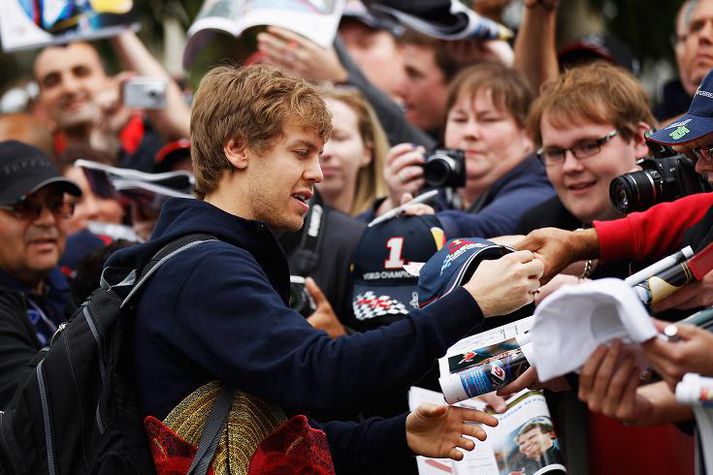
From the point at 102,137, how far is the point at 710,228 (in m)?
5.68

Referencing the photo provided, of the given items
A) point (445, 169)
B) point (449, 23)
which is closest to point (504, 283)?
point (445, 169)

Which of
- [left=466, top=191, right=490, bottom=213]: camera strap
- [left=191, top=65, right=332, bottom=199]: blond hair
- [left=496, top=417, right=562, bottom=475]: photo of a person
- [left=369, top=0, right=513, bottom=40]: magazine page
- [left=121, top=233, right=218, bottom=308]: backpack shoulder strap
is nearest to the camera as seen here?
[left=121, top=233, right=218, bottom=308]: backpack shoulder strap

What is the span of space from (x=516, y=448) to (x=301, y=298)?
3.72 feet

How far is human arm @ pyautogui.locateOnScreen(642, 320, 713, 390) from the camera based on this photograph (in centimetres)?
276

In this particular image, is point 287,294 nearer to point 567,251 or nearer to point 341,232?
point 567,251

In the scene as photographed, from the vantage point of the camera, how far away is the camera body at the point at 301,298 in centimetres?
471

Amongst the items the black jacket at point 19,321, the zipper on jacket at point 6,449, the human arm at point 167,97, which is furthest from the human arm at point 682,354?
the human arm at point 167,97

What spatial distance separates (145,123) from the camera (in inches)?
324

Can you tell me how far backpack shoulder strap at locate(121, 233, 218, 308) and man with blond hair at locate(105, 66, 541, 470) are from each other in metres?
0.02

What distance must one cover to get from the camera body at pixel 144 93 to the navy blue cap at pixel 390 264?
9.25ft

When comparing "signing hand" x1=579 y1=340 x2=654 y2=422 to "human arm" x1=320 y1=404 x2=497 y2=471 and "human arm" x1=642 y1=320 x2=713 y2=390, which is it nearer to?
"human arm" x1=642 y1=320 x2=713 y2=390

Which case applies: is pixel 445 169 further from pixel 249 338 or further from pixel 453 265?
pixel 249 338

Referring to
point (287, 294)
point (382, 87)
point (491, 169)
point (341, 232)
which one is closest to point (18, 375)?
point (287, 294)

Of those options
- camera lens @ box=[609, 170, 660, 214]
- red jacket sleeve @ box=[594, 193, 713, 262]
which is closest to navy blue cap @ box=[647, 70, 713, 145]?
red jacket sleeve @ box=[594, 193, 713, 262]
